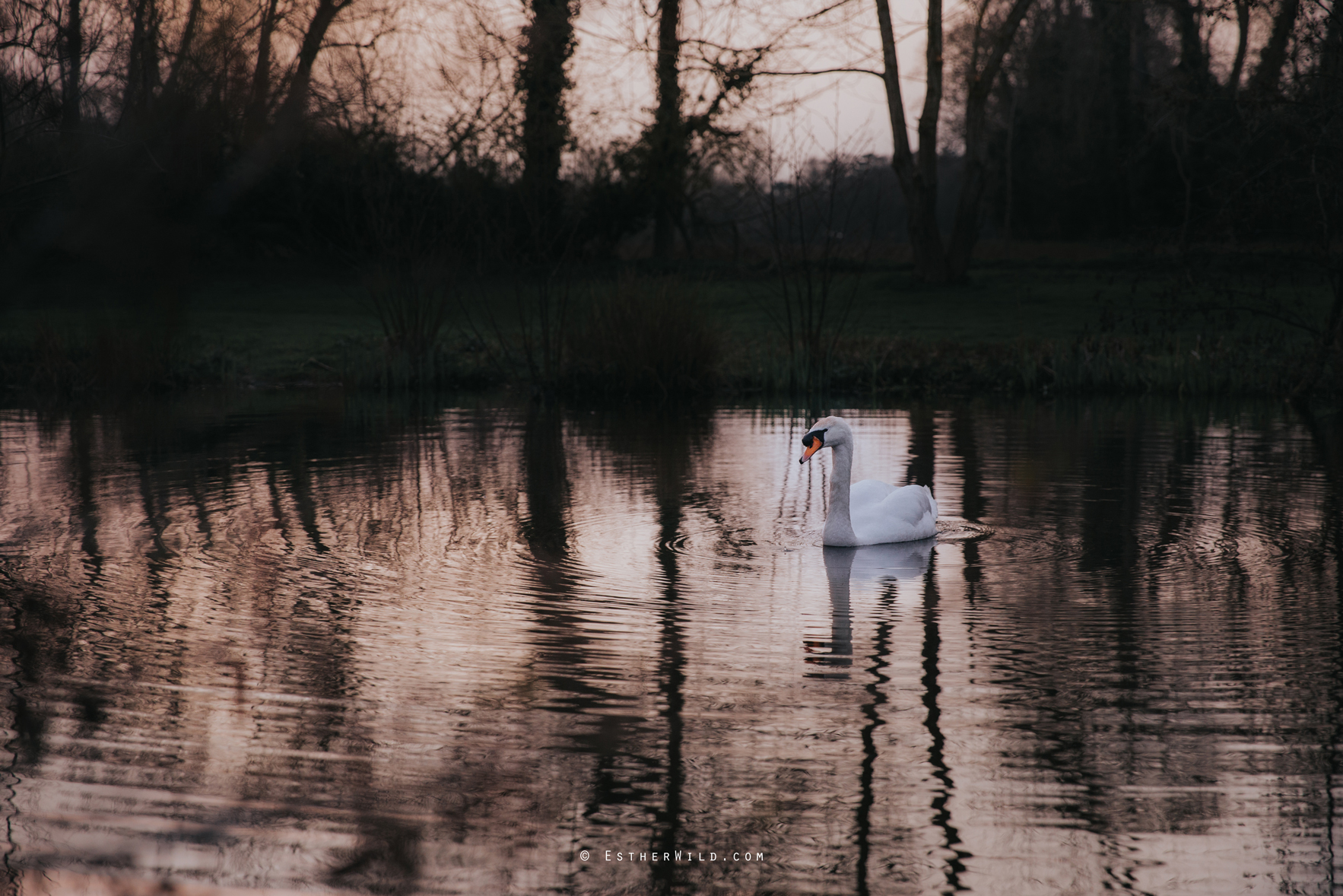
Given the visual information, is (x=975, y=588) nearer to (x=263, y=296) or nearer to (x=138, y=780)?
(x=138, y=780)

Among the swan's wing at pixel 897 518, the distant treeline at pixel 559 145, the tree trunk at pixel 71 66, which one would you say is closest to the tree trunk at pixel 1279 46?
the distant treeline at pixel 559 145

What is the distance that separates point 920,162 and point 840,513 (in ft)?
82.8

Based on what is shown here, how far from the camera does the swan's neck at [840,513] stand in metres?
7.27

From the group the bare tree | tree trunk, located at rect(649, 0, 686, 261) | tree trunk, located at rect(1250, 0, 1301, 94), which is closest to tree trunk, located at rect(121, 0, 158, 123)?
tree trunk, located at rect(1250, 0, 1301, 94)

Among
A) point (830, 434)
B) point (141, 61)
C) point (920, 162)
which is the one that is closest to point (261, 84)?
point (141, 61)

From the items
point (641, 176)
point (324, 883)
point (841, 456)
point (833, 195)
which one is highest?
point (641, 176)

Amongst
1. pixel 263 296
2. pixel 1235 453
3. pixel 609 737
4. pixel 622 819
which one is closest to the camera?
pixel 622 819

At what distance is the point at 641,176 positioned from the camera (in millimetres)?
33375

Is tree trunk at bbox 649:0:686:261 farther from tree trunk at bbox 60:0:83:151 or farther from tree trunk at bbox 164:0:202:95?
tree trunk at bbox 60:0:83:151

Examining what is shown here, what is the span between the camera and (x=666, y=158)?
110ft

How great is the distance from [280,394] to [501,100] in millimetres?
9599

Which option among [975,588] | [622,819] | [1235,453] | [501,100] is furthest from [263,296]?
[622,819]

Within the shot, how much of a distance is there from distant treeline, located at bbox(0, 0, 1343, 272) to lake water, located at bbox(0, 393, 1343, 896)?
6.59 m

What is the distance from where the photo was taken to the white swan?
7.29 meters
